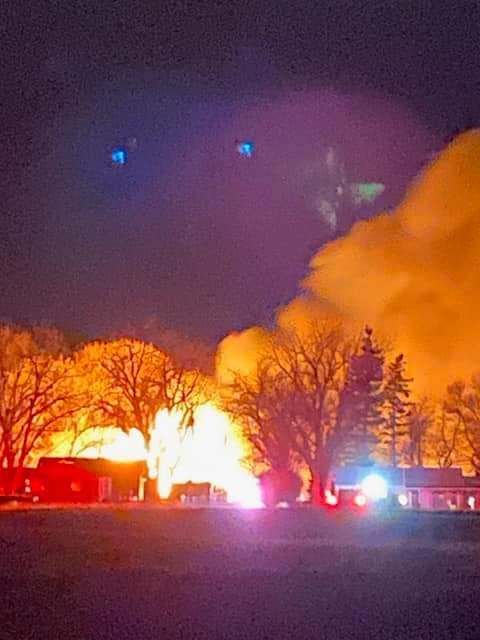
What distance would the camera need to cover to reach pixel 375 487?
73875mm

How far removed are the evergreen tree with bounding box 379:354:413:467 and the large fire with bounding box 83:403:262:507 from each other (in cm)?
1066

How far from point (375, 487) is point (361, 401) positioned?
9.32 m

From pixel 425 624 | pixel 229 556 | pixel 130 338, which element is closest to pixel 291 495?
pixel 130 338

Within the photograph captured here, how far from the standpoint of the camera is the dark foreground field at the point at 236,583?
13031mm

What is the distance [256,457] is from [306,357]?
7.39 m

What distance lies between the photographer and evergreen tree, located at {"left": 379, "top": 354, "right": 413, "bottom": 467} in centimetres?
8462

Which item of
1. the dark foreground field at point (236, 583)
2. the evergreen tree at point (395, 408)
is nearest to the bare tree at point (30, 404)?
the evergreen tree at point (395, 408)

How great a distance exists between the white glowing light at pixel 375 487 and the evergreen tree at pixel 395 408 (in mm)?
6304

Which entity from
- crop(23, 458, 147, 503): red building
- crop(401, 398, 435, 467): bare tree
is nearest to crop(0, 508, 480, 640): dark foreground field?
crop(23, 458, 147, 503): red building

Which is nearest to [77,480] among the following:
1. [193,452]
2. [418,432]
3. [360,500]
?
[193,452]

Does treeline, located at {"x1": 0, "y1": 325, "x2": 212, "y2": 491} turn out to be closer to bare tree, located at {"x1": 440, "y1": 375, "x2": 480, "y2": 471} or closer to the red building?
the red building

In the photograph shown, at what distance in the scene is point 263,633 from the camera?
1262 centimetres

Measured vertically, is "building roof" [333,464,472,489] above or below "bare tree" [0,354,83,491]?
below

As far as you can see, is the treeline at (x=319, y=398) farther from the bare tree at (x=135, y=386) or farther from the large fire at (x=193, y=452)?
the bare tree at (x=135, y=386)
